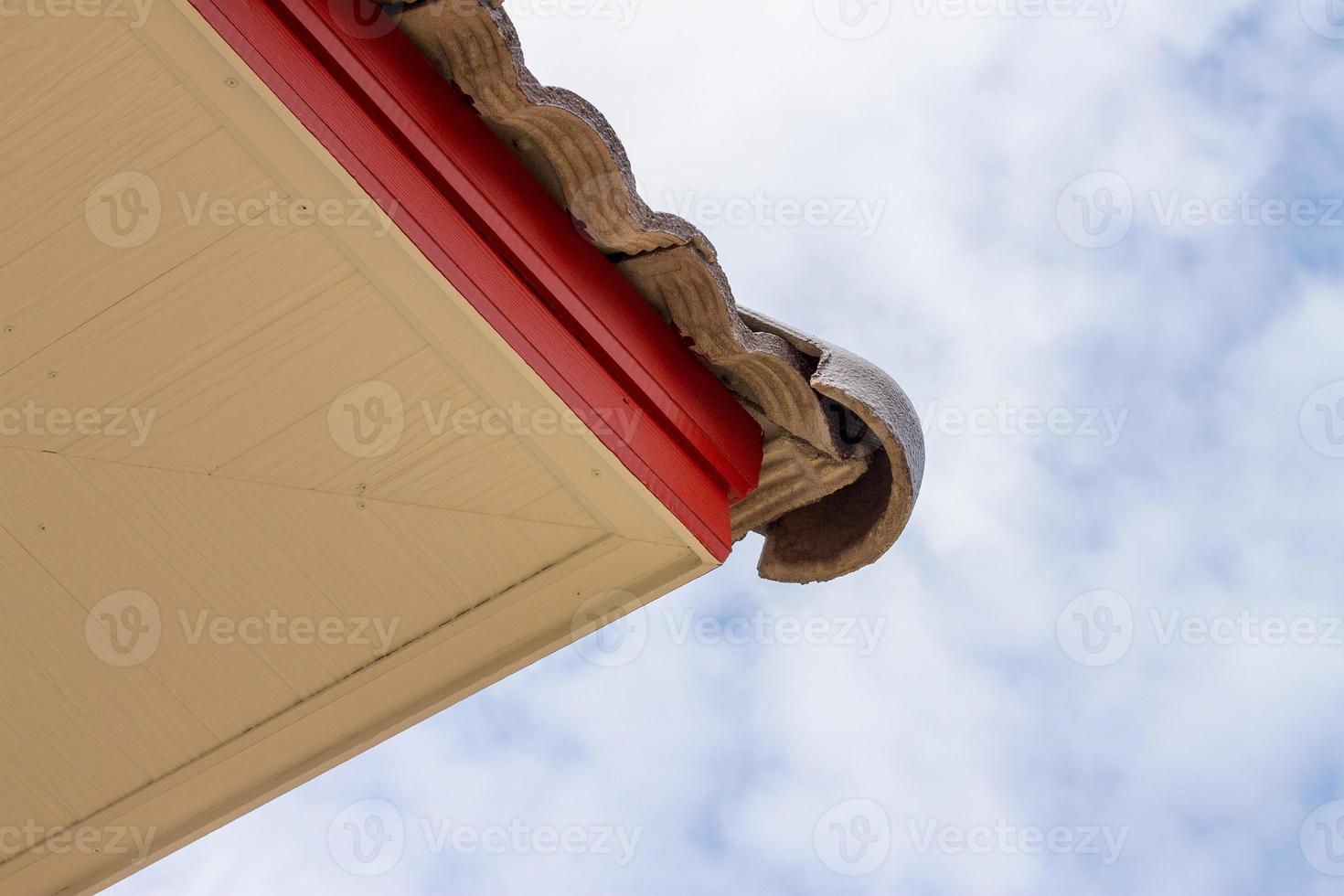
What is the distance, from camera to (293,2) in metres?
2.91

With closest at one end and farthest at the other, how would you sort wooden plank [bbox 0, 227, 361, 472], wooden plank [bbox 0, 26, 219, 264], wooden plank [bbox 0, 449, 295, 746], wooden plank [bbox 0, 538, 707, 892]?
wooden plank [bbox 0, 26, 219, 264]
wooden plank [bbox 0, 227, 361, 472]
wooden plank [bbox 0, 449, 295, 746]
wooden plank [bbox 0, 538, 707, 892]

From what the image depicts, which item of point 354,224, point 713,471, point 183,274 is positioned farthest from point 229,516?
point 713,471

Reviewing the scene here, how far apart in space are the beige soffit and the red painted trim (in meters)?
0.06

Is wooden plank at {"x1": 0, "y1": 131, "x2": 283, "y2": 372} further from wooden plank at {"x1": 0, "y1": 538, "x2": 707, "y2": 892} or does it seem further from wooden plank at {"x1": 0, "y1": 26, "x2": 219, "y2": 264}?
wooden plank at {"x1": 0, "y1": 538, "x2": 707, "y2": 892}

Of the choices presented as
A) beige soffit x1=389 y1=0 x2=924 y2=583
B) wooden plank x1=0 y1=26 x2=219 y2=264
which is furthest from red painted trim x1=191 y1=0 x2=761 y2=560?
wooden plank x1=0 y1=26 x2=219 y2=264

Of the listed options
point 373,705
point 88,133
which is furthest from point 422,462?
point 88,133

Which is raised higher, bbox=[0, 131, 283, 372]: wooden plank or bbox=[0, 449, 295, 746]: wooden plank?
bbox=[0, 131, 283, 372]: wooden plank

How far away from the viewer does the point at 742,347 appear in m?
3.45

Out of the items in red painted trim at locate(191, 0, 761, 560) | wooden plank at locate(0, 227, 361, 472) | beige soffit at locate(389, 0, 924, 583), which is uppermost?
beige soffit at locate(389, 0, 924, 583)

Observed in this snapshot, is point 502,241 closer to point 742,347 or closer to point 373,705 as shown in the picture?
point 742,347

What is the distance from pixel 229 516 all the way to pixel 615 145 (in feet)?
4.18

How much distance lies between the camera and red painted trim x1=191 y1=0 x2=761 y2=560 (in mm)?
2928

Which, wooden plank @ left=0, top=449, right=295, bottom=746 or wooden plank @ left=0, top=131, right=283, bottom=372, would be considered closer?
wooden plank @ left=0, top=131, right=283, bottom=372

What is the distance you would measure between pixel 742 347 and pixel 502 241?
62cm
